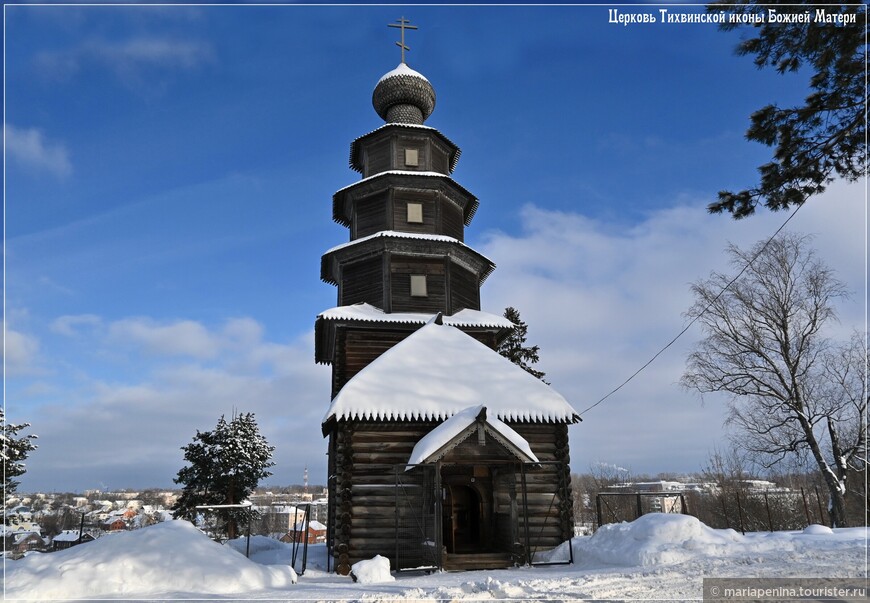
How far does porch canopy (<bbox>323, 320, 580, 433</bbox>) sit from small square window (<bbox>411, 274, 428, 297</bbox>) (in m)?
2.75

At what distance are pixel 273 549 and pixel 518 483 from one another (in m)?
14.1

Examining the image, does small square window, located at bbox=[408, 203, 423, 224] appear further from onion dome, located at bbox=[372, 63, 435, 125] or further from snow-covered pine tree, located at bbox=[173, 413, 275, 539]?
snow-covered pine tree, located at bbox=[173, 413, 275, 539]

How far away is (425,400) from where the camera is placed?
52.1 ft

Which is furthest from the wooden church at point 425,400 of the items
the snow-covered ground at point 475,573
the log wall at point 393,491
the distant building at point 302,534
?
the snow-covered ground at point 475,573

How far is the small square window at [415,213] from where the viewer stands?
22234mm

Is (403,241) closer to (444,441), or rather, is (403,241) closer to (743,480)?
(444,441)

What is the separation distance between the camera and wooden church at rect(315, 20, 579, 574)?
1423cm

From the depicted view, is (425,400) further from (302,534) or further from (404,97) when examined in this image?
(404,97)

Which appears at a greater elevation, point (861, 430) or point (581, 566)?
point (861, 430)

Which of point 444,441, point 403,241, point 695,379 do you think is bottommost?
point 444,441

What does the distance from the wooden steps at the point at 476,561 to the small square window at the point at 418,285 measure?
995 cm

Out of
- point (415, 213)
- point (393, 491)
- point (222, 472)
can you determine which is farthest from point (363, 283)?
point (222, 472)

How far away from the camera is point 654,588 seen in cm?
803

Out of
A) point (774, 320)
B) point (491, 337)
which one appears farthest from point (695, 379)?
point (491, 337)
